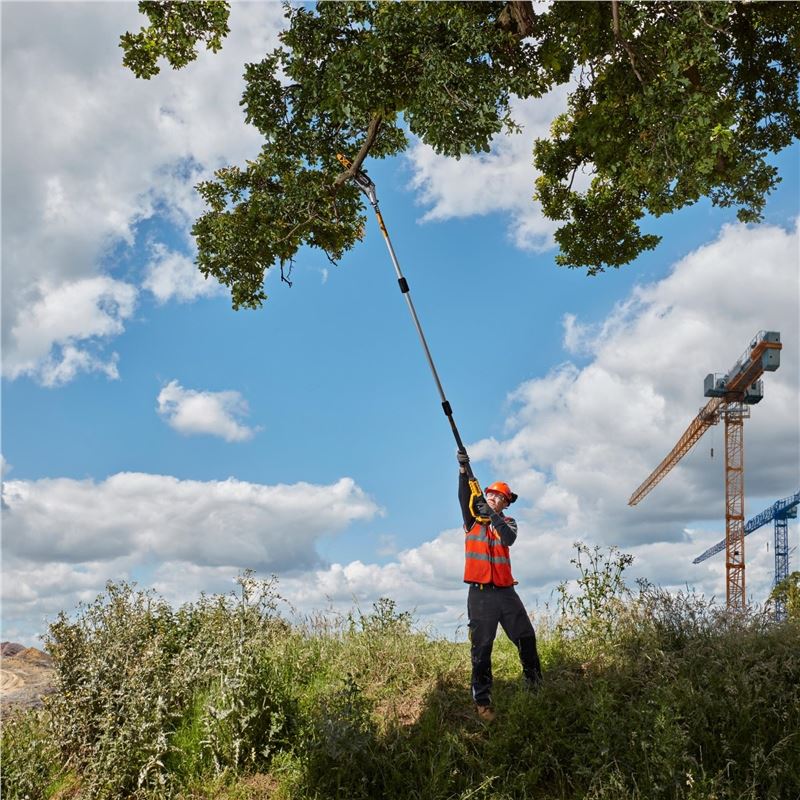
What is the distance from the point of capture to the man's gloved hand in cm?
888

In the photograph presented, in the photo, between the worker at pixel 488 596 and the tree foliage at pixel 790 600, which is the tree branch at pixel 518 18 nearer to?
the worker at pixel 488 596

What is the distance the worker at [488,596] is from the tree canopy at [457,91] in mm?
4337

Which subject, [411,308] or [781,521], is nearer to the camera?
[411,308]

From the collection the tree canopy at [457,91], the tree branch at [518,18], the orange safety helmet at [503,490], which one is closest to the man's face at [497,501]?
the orange safety helmet at [503,490]

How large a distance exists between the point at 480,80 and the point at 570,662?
279 inches

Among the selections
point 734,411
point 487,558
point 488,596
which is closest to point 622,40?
point 487,558

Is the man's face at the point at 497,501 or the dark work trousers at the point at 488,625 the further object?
the man's face at the point at 497,501

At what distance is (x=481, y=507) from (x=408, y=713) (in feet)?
8.58

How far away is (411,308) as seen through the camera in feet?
34.0

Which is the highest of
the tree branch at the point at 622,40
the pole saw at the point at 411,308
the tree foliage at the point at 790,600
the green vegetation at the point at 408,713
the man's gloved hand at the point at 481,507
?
the tree branch at the point at 622,40

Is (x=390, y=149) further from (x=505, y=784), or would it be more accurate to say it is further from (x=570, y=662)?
(x=505, y=784)

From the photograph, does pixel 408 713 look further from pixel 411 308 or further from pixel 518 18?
pixel 518 18

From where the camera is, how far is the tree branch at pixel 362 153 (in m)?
10.1

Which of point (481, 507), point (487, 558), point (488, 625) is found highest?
point (481, 507)
